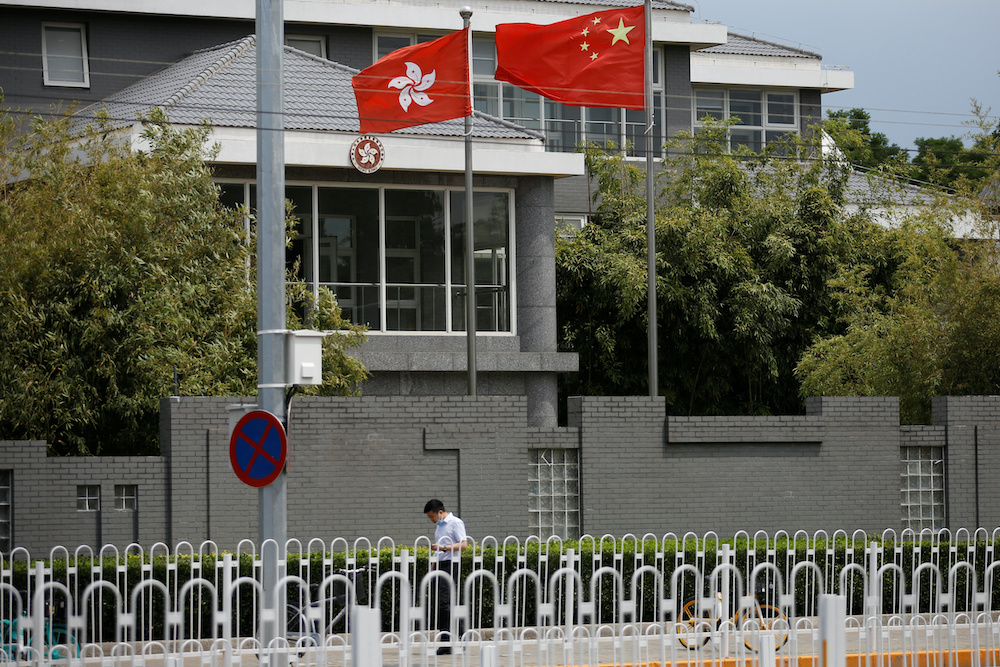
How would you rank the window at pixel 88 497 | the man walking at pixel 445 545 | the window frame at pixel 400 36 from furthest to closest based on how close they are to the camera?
the window frame at pixel 400 36, the window at pixel 88 497, the man walking at pixel 445 545

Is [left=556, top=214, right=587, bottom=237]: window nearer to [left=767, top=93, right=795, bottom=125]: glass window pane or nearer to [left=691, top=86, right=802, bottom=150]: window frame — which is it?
[left=691, top=86, right=802, bottom=150]: window frame

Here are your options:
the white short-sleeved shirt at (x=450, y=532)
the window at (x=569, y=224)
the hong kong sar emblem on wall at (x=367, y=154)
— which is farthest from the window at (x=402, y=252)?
the white short-sleeved shirt at (x=450, y=532)

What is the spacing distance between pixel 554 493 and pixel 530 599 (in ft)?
5.97

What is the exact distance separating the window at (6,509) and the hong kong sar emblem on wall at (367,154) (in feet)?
26.8

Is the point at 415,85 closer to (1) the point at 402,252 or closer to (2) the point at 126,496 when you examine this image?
(1) the point at 402,252

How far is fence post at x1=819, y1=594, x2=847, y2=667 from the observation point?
7184 millimetres

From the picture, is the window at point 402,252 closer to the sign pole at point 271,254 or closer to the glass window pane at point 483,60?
the glass window pane at point 483,60

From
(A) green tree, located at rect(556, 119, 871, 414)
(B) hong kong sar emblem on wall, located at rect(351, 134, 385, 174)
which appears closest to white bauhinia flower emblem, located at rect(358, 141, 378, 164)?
(B) hong kong sar emblem on wall, located at rect(351, 134, 385, 174)

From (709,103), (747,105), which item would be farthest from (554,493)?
(747,105)

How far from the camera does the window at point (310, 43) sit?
26984 millimetres

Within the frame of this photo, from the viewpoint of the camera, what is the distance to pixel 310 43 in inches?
1067

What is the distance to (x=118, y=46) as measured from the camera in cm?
2578

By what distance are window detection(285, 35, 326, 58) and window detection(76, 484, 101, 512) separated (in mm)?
15044

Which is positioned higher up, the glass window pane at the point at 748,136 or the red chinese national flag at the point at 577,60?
the glass window pane at the point at 748,136
